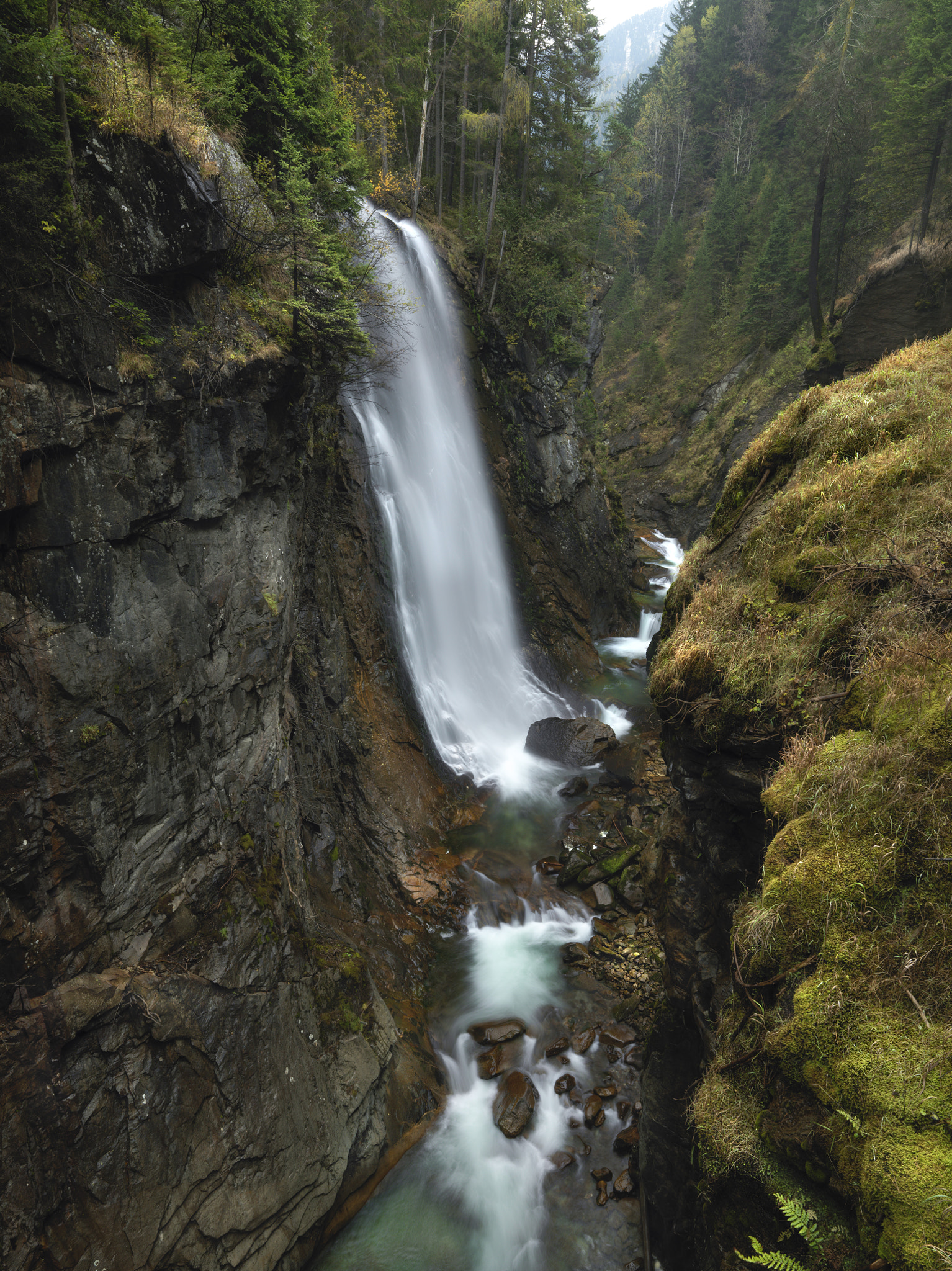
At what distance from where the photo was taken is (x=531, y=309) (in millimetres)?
20500

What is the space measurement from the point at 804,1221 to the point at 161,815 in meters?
5.83

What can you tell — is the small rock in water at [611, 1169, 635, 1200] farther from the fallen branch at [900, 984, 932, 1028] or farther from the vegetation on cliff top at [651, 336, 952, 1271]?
the fallen branch at [900, 984, 932, 1028]

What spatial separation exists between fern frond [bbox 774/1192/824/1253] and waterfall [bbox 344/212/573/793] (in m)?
11.1

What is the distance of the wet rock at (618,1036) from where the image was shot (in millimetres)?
8586

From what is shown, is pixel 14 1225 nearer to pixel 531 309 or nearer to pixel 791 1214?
pixel 791 1214

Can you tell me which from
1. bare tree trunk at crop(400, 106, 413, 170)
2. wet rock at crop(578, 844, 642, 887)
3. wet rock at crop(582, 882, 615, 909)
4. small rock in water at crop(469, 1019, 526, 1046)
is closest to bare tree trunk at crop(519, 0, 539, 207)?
bare tree trunk at crop(400, 106, 413, 170)

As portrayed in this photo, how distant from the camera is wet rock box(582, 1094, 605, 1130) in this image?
304 inches

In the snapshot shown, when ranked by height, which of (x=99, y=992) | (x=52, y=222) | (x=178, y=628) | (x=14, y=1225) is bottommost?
(x=14, y=1225)

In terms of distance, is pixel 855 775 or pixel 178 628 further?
pixel 178 628

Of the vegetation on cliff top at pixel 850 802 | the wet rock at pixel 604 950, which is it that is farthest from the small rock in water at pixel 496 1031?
the vegetation on cliff top at pixel 850 802

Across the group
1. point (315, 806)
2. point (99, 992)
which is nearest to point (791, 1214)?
point (99, 992)

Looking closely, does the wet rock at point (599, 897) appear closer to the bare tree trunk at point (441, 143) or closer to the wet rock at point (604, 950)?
the wet rock at point (604, 950)

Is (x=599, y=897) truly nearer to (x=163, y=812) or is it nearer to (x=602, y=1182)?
(x=602, y=1182)

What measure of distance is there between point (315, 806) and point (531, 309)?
58.4ft
